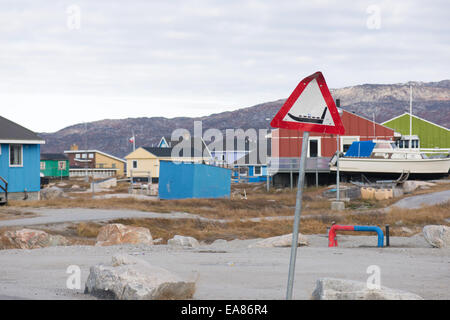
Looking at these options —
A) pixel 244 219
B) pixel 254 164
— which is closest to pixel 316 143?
pixel 244 219

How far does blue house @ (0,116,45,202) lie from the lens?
3169 cm

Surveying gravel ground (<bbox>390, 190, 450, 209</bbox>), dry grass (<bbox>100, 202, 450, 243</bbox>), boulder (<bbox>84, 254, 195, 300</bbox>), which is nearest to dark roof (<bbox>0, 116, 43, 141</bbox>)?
dry grass (<bbox>100, 202, 450, 243</bbox>)

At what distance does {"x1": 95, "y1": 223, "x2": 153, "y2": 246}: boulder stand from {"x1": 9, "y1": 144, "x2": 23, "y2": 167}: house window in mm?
16764

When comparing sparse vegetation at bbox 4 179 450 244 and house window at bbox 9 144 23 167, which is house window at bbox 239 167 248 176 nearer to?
sparse vegetation at bbox 4 179 450 244

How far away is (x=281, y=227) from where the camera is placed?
22.5 m

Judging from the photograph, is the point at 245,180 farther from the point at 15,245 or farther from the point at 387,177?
the point at 15,245

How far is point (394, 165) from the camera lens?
44125mm

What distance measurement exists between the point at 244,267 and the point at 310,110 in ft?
17.6

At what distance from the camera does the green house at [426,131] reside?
6681 cm

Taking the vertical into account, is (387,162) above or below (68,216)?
above

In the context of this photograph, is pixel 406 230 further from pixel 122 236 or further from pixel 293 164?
pixel 293 164

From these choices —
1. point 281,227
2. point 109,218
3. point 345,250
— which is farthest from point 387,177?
point 345,250

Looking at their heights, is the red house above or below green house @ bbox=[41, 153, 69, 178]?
above
